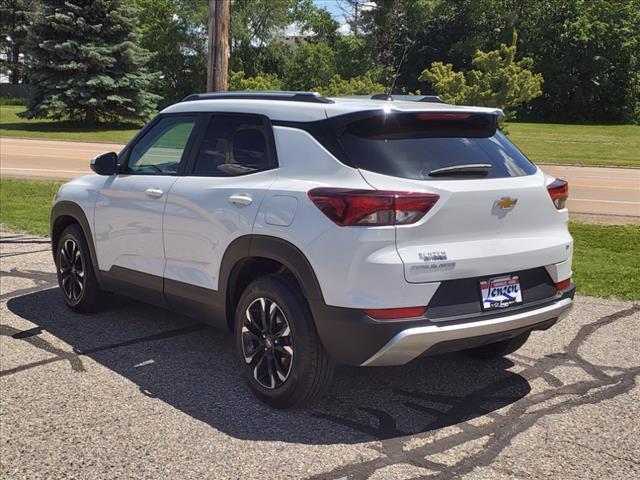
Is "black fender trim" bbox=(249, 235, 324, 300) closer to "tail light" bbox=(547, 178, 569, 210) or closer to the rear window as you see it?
the rear window

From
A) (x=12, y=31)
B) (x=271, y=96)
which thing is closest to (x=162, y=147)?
(x=271, y=96)

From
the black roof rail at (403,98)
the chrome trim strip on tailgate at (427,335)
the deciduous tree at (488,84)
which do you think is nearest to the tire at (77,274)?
the black roof rail at (403,98)

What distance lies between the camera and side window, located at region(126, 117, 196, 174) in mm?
5090

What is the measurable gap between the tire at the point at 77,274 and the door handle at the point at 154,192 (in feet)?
3.86

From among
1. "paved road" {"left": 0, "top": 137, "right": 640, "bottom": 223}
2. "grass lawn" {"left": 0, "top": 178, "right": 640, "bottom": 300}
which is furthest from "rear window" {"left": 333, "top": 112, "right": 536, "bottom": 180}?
"paved road" {"left": 0, "top": 137, "right": 640, "bottom": 223}

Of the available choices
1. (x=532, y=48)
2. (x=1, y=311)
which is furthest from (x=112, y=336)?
(x=532, y=48)

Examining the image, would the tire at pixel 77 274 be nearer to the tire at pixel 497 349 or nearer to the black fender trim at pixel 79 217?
the black fender trim at pixel 79 217

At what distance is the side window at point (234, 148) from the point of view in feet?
14.4

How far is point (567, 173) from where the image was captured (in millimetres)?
20719

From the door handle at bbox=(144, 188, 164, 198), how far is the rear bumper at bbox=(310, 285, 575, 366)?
174cm

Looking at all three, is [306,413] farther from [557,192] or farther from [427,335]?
[557,192]

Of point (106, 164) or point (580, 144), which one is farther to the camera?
point (580, 144)

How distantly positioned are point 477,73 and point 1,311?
24.7 meters

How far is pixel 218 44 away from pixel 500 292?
23.6 feet
